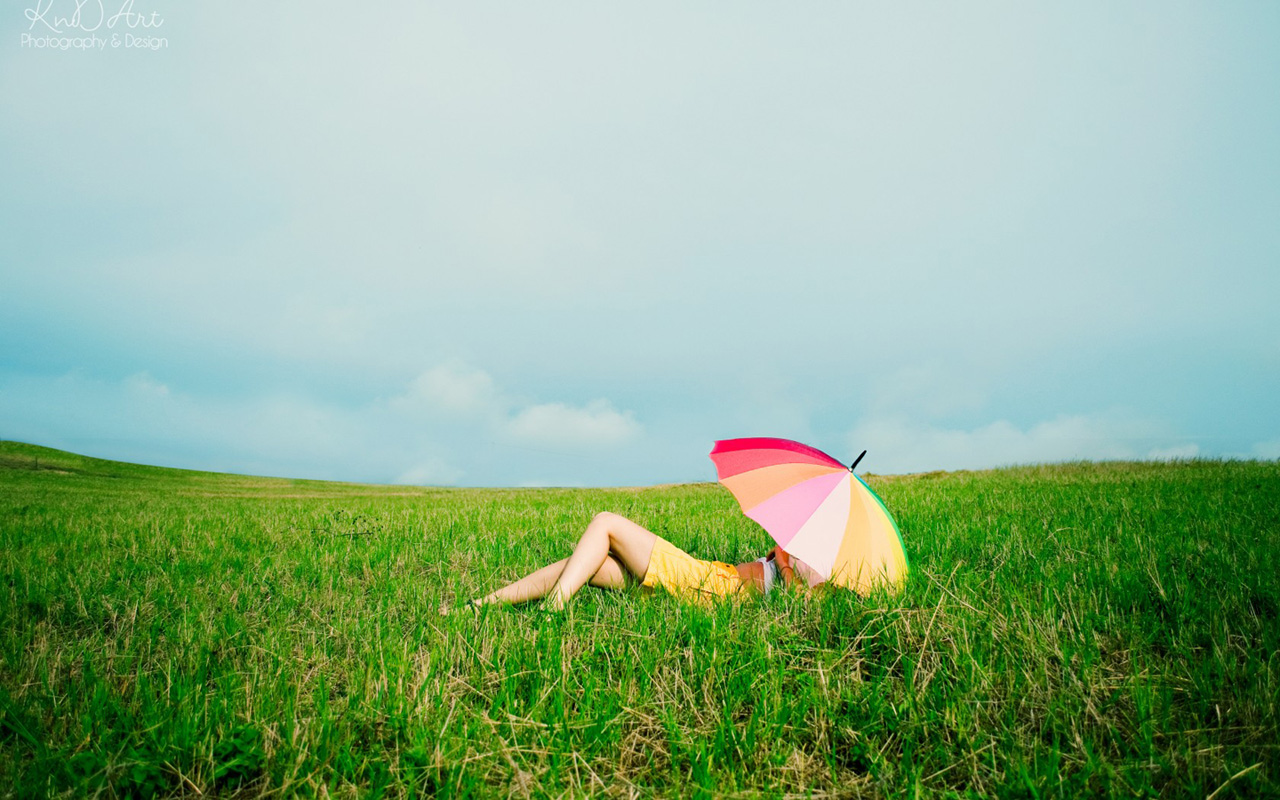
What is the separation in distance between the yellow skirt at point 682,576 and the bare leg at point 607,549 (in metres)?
0.08

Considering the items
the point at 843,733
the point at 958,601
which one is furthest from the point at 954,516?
the point at 843,733

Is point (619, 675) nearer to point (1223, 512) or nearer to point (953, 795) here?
point (953, 795)

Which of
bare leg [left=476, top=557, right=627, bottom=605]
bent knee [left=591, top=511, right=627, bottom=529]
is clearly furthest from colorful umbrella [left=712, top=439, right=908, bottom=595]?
bare leg [left=476, top=557, right=627, bottom=605]

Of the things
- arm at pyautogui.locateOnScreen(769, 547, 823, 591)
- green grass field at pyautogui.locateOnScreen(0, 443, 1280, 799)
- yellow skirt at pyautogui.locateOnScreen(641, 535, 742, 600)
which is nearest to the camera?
green grass field at pyautogui.locateOnScreen(0, 443, 1280, 799)

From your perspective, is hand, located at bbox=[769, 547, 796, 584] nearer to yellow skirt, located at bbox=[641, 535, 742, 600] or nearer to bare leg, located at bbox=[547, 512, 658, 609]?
yellow skirt, located at bbox=[641, 535, 742, 600]

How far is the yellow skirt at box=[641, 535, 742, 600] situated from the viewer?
5.19 meters

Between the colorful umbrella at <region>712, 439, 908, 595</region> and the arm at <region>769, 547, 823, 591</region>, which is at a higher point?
the colorful umbrella at <region>712, 439, 908, 595</region>

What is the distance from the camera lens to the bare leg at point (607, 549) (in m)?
4.99

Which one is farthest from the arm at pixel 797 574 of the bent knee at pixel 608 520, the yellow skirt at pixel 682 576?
the bent knee at pixel 608 520

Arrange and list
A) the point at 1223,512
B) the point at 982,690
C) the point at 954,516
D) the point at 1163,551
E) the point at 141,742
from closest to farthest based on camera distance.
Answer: the point at 141,742 → the point at 982,690 → the point at 1163,551 → the point at 1223,512 → the point at 954,516

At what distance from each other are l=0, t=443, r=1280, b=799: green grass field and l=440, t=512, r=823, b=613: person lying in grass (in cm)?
25

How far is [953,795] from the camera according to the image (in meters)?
2.77

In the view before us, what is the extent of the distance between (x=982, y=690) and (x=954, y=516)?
6.68 metres

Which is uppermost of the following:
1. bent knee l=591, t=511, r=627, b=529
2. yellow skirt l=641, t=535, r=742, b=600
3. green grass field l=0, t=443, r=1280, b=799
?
bent knee l=591, t=511, r=627, b=529
